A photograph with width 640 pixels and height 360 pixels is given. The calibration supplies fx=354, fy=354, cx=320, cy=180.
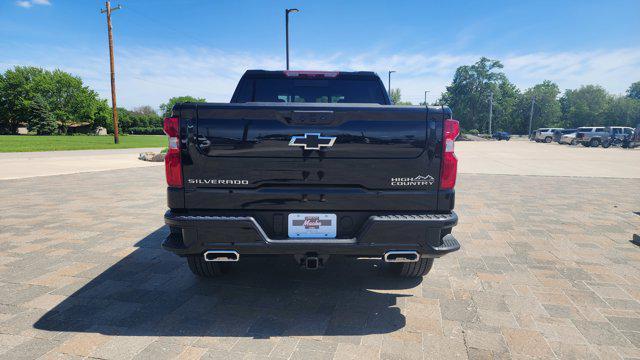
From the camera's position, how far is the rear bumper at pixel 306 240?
2.56 metres

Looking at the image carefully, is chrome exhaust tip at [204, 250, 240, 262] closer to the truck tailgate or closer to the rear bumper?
the rear bumper

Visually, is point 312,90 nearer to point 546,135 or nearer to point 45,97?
point 546,135

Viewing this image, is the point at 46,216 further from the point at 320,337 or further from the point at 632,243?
the point at 632,243

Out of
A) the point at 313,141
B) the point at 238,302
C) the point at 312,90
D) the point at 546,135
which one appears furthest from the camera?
the point at 546,135

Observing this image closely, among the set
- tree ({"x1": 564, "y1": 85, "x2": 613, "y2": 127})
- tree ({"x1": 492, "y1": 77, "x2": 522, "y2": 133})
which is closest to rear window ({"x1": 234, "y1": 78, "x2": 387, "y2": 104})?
tree ({"x1": 492, "y1": 77, "x2": 522, "y2": 133})

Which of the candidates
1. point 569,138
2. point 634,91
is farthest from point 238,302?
point 634,91

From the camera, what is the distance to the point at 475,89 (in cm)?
8138

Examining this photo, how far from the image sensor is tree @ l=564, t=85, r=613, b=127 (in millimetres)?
80188

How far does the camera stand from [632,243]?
16.2 feet

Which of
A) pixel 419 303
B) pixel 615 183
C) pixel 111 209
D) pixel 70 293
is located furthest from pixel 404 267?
pixel 615 183

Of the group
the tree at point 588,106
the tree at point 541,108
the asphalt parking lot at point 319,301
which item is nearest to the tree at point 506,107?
the tree at point 541,108

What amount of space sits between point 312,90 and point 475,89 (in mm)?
87548

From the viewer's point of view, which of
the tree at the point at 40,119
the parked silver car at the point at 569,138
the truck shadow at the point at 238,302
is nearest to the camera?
the truck shadow at the point at 238,302

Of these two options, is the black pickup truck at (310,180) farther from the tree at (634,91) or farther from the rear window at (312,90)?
the tree at (634,91)
